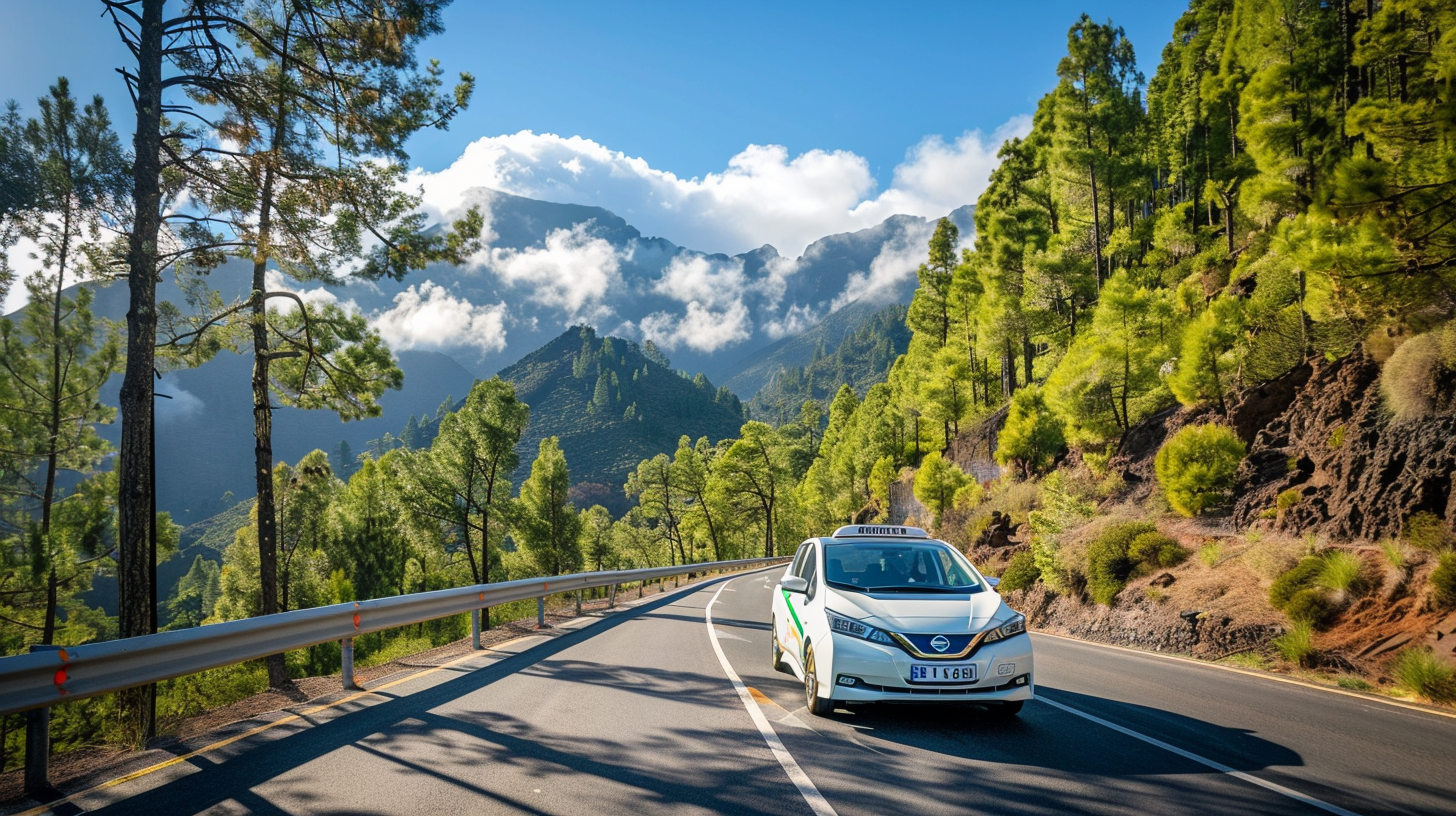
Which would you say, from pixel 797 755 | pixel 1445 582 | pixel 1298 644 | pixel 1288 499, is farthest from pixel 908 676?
pixel 1288 499

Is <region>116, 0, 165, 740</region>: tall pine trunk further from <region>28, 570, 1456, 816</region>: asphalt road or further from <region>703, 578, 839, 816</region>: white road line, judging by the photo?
<region>703, 578, 839, 816</region>: white road line

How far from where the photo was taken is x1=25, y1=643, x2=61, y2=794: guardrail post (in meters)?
4.61

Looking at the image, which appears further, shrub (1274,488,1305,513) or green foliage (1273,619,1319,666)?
shrub (1274,488,1305,513)

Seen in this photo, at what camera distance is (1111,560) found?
16.1 meters

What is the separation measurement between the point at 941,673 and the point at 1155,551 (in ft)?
40.7

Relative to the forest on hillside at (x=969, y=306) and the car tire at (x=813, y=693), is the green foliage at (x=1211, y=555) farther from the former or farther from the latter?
the car tire at (x=813, y=693)

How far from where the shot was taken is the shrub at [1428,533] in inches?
384

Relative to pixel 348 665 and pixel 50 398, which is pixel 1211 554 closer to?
pixel 348 665

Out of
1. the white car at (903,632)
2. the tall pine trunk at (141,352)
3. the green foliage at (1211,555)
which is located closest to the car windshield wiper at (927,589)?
the white car at (903,632)

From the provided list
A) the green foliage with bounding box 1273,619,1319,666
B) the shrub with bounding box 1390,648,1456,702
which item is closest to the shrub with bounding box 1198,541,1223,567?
the green foliage with bounding box 1273,619,1319,666

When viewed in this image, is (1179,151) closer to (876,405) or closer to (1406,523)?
(876,405)

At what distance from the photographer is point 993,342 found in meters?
36.4

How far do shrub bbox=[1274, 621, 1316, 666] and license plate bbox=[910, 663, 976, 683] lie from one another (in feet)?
22.9

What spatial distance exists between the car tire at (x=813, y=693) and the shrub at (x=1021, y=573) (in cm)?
1450
